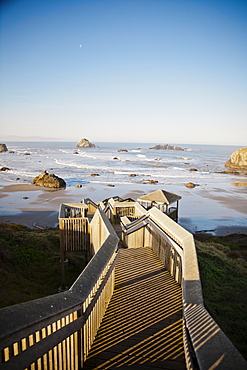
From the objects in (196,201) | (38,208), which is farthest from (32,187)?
(196,201)

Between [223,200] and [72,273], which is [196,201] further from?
[72,273]

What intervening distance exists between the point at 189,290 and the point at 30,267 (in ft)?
25.5

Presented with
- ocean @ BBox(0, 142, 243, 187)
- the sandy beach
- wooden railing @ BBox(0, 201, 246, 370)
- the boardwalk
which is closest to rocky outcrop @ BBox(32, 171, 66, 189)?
the sandy beach

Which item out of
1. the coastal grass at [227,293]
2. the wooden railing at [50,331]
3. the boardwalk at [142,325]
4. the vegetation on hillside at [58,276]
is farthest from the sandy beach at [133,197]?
the wooden railing at [50,331]

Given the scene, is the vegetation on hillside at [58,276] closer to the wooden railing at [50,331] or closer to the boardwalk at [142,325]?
the boardwalk at [142,325]

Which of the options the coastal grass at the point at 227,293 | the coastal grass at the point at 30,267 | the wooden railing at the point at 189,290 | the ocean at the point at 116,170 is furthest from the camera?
the ocean at the point at 116,170

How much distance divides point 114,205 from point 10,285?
5.45 m

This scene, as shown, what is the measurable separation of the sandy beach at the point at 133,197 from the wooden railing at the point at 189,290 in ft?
43.3

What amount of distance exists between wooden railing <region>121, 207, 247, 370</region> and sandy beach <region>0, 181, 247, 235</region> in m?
13.2

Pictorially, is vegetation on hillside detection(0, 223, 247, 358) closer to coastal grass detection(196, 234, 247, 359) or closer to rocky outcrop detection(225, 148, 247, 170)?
coastal grass detection(196, 234, 247, 359)

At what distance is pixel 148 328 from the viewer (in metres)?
3.97

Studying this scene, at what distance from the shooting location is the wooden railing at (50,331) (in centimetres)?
195

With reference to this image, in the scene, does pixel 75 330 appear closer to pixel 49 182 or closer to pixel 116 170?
pixel 49 182

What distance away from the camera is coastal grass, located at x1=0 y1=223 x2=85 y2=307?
797cm
